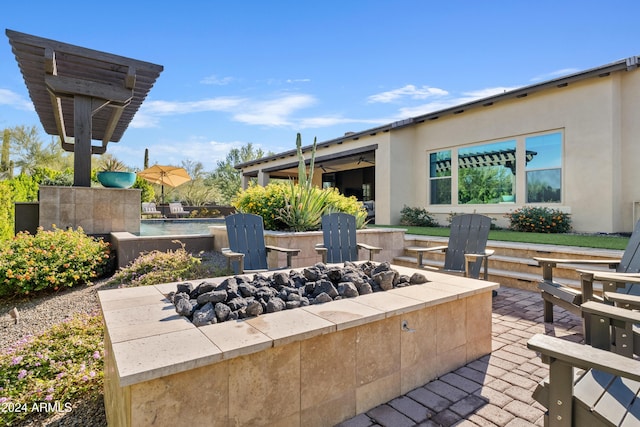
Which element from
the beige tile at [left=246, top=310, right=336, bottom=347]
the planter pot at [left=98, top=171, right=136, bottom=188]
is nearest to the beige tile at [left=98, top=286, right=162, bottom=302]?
the beige tile at [left=246, top=310, right=336, bottom=347]

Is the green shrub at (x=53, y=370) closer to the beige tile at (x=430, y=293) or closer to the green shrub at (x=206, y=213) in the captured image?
the beige tile at (x=430, y=293)

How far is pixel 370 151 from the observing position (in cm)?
1159

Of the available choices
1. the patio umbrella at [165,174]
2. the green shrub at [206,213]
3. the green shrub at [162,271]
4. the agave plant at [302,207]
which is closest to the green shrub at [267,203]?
the agave plant at [302,207]

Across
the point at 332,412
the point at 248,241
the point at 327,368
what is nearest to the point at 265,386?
the point at 327,368

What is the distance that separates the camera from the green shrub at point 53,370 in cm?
204

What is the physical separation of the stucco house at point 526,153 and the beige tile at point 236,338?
835 centimetres

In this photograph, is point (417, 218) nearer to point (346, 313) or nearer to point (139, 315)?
point (346, 313)

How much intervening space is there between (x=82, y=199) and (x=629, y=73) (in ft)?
36.7

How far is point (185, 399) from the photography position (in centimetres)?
134

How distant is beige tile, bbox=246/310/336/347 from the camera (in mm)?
1597

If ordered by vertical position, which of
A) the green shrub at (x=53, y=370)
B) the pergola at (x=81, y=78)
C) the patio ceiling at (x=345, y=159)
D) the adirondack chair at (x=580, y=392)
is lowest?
the green shrub at (x=53, y=370)

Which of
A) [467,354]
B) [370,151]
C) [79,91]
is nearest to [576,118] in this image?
[370,151]

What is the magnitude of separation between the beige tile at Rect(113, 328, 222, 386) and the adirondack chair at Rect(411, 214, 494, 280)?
11.2 ft

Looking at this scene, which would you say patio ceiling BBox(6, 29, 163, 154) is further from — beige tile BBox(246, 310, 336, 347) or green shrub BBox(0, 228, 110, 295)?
beige tile BBox(246, 310, 336, 347)
